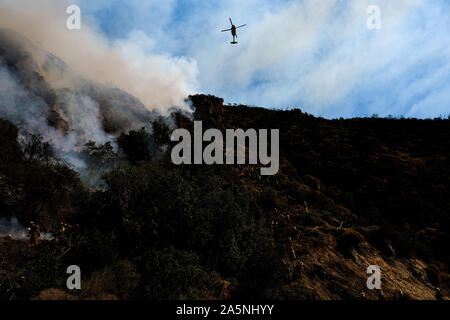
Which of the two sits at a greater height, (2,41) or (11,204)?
(2,41)

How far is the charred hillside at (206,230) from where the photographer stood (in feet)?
32.5

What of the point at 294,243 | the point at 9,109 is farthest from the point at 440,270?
the point at 9,109

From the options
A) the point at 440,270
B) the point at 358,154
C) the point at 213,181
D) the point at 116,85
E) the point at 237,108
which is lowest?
the point at 440,270

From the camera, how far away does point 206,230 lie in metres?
12.2

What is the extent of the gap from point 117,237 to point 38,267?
324 centimetres

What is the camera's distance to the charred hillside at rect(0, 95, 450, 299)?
991 centimetres

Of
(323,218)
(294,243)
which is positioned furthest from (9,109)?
(323,218)

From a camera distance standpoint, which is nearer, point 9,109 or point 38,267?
point 38,267

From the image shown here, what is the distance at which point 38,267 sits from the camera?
9.46 m

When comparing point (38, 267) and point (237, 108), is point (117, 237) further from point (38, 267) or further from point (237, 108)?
point (237, 108)

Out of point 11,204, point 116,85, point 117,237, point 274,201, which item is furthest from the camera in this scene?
point 116,85

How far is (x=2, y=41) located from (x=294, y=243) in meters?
32.4

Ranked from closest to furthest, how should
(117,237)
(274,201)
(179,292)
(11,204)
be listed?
1. (179,292)
2. (117,237)
3. (11,204)
4. (274,201)

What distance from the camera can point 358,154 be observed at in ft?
118
